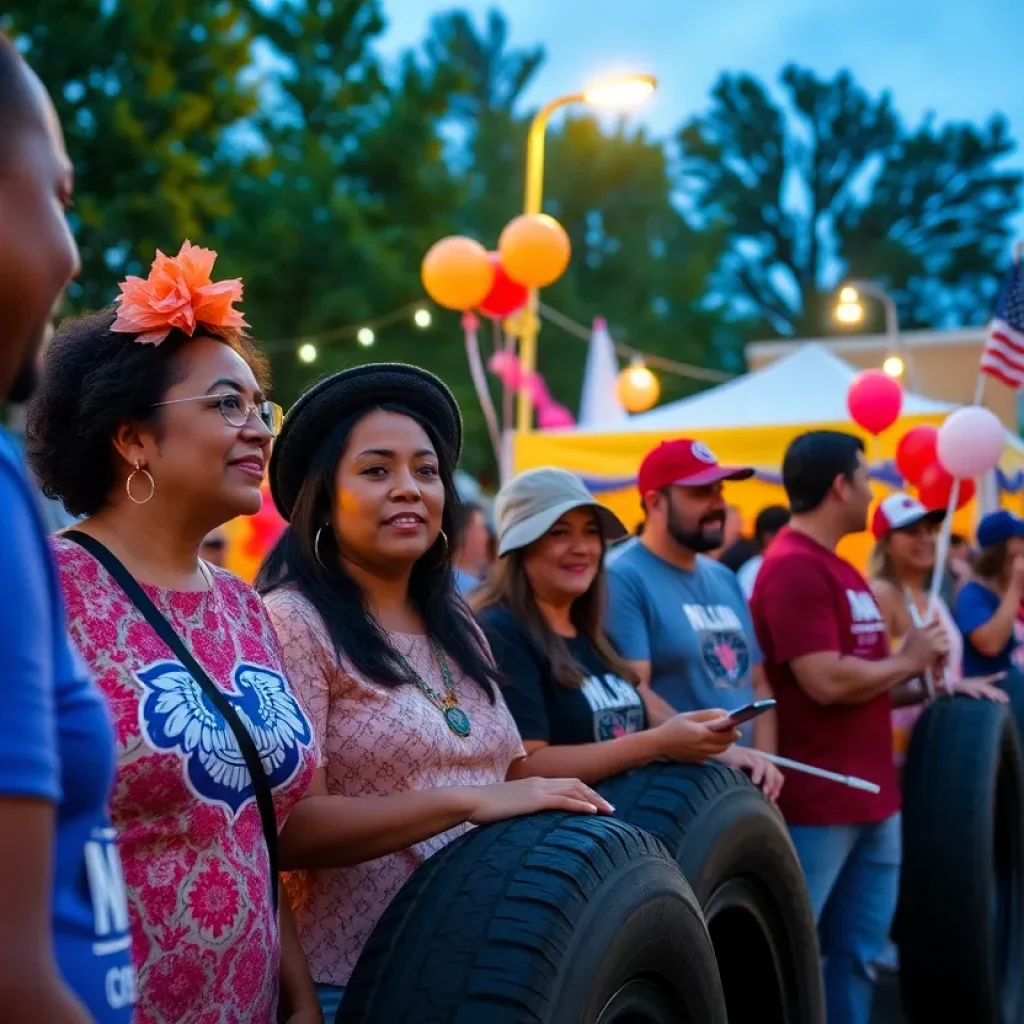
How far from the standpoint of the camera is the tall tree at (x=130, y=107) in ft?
53.4

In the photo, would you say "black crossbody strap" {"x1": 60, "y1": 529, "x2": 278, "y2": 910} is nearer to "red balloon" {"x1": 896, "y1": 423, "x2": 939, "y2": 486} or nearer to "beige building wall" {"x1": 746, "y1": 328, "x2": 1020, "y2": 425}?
"red balloon" {"x1": 896, "y1": 423, "x2": 939, "y2": 486}

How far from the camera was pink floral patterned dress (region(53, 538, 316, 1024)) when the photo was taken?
177 cm

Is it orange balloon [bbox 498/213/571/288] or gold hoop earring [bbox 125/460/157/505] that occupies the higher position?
orange balloon [bbox 498/213/571/288]

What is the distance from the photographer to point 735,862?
2.88 meters

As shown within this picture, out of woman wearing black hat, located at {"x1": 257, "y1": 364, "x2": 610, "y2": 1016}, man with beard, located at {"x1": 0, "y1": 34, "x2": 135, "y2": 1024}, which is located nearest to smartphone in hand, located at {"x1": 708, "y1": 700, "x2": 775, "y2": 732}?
woman wearing black hat, located at {"x1": 257, "y1": 364, "x2": 610, "y2": 1016}

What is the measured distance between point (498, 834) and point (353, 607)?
61 cm

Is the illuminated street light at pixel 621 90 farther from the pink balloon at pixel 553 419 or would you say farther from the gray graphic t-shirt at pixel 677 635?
the gray graphic t-shirt at pixel 677 635

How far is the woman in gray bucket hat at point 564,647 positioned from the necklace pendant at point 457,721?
481 mm

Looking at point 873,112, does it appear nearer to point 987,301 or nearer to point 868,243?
→ point 868,243

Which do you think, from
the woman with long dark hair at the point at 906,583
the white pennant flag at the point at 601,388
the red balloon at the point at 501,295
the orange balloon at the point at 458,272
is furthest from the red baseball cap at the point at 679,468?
the white pennant flag at the point at 601,388

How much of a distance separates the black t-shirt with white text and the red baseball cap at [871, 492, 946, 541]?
7.74ft

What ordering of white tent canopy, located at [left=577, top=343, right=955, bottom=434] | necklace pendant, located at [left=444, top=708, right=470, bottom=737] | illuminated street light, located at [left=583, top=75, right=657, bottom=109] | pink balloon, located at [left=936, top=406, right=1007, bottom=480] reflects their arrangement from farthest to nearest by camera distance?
white tent canopy, located at [left=577, top=343, right=955, bottom=434] → illuminated street light, located at [left=583, top=75, right=657, bottom=109] → pink balloon, located at [left=936, top=406, right=1007, bottom=480] → necklace pendant, located at [left=444, top=708, right=470, bottom=737]

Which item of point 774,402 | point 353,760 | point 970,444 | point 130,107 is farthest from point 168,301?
point 130,107

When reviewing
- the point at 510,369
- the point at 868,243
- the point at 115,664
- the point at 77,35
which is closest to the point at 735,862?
the point at 115,664
